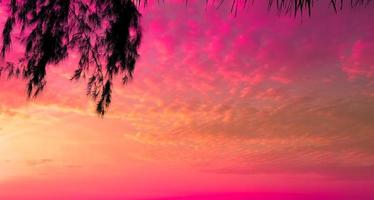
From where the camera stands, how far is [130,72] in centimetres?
679

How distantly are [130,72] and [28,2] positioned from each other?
182 centimetres

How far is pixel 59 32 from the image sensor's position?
252 inches

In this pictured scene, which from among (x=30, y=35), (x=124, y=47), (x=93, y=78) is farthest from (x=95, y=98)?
(x=30, y=35)

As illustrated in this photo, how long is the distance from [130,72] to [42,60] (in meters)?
1.34

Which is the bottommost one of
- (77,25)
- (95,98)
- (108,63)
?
(95,98)

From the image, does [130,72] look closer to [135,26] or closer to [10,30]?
[135,26]

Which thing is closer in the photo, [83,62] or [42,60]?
[42,60]

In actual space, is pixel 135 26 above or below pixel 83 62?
above

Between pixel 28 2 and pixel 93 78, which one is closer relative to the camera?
pixel 28 2

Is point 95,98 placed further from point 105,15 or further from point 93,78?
point 105,15

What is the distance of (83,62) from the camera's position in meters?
6.71

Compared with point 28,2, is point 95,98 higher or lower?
lower

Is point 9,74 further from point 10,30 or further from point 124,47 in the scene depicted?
point 124,47

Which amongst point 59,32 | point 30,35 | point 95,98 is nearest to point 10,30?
point 30,35
